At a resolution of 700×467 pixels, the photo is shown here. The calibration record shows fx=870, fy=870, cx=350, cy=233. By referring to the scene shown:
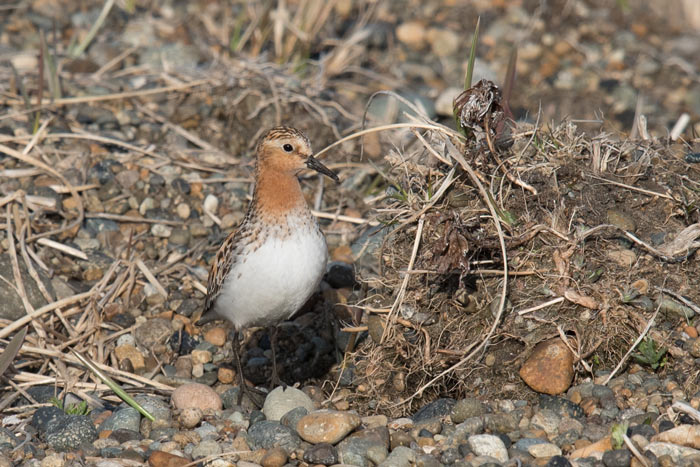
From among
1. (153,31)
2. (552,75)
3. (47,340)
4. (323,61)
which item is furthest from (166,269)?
(552,75)

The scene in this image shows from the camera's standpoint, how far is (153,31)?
439 inches

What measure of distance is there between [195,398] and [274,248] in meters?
1.23

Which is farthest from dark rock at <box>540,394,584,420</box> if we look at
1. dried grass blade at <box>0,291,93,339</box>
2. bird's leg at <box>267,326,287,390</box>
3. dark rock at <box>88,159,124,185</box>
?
dark rock at <box>88,159,124,185</box>

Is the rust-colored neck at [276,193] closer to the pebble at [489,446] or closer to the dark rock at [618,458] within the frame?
the pebble at [489,446]

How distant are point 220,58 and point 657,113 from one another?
18.4 ft

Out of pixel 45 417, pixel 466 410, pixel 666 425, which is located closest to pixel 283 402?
pixel 466 410

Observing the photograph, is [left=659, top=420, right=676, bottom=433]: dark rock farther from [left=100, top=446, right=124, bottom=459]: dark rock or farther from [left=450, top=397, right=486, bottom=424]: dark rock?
[left=100, top=446, right=124, bottom=459]: dark rock

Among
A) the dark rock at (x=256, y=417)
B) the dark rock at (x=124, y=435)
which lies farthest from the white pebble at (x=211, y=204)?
the dark rock at (x=124, y=435)

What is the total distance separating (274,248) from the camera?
5.89 m

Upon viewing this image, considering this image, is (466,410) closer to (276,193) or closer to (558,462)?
(558,462)

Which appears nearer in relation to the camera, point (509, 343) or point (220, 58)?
point (509, 343)

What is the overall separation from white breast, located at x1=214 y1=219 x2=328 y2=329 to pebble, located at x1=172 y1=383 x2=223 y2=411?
25.4 inches

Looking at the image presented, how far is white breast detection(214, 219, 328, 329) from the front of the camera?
230 inches

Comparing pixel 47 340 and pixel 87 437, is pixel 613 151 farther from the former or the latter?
pixel 47 340
